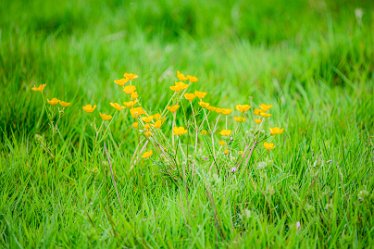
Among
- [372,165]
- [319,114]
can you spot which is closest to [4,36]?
[319,114]

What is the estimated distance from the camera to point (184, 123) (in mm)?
2387

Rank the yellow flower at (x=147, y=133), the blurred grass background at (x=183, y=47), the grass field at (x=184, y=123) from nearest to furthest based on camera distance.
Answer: the grass field at (x=184, y=123), the yellow flower at (x=147, y=133), the blurred grass background at (x=183, y=47)

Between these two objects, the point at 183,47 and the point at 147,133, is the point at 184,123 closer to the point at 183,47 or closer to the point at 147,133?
the point at 147,133

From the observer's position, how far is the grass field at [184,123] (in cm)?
158

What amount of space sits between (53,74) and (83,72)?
0.20 m

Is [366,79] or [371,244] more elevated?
[366,79]

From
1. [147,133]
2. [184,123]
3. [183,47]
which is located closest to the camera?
[147,133]

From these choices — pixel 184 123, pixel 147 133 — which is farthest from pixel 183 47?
pixel 147 133

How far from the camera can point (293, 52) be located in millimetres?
3287

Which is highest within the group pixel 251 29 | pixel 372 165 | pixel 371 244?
pixel 251 29

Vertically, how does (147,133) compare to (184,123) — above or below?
above

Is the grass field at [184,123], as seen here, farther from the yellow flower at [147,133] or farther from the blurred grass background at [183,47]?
the yellow flower at [147,133]

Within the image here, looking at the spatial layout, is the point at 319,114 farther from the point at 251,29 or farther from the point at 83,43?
the point at 83,43

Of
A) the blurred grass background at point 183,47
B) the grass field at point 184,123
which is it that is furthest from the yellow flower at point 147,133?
the blurred grass background at point 183,47
